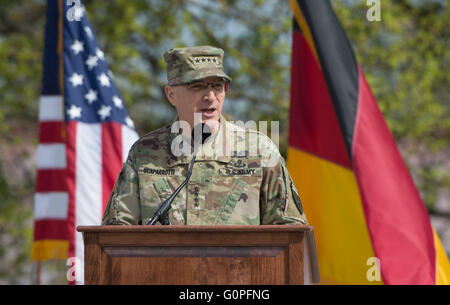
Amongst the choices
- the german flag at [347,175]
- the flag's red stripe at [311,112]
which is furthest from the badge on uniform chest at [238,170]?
the flag's red stripe at [311,112]

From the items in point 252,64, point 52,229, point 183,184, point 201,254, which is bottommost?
point 201,254

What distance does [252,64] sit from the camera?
11.2m

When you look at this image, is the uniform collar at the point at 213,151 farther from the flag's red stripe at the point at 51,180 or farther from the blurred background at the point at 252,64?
the blurred background at the point at 252,64

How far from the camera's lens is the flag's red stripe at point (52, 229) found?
6.12m

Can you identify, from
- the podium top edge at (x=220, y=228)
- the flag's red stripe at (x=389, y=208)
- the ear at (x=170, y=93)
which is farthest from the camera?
the flag's red stripe at (x=389, y=208)

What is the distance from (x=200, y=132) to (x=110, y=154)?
2647mm

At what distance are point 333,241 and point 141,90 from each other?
5788 millimetres

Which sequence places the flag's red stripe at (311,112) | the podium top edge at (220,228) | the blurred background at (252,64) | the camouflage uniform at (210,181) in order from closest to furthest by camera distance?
1. the podium top edge at (220,228)
2. the camouflage uniform at (210,181)
3. the flag's red stripe at (311,112)
4. the blurred background at (252,64)

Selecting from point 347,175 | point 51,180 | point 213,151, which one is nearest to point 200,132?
point 213,151

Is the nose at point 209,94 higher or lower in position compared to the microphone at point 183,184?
higher

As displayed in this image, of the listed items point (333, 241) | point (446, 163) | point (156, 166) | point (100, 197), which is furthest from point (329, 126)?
point (446, 163)

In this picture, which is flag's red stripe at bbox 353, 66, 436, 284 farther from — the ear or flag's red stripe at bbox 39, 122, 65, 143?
the ear

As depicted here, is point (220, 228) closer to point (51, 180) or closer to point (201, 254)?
point (201, 254)
